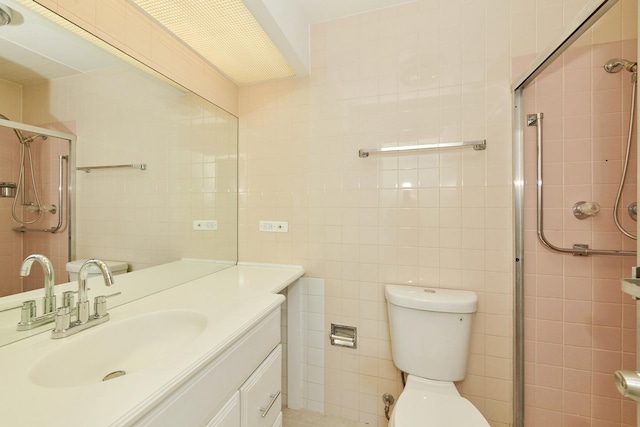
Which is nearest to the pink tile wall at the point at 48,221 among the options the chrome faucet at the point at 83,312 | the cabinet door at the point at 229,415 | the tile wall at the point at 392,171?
the chrome faucet at the point at 83,312

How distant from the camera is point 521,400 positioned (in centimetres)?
126

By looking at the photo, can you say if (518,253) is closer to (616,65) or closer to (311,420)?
(616,65)

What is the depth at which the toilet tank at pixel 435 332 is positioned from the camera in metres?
1.19

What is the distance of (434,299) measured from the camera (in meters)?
1.20

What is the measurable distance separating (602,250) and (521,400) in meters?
0.80

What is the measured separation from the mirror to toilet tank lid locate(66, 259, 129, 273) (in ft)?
0.06

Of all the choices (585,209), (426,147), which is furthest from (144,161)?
(585,209)

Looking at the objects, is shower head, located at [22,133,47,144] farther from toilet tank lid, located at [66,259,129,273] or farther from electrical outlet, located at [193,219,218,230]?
electrical outlet, located at [193,219,218,230]

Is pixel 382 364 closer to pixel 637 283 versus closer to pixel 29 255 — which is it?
pixel 637 283

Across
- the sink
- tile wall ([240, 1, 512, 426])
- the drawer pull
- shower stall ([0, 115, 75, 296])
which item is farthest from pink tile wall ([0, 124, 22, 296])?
tile wall ([240, 1, 512, 426])

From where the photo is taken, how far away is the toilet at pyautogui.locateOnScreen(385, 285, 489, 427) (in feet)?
3.84

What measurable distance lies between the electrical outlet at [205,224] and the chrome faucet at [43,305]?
Answer: 0.69m

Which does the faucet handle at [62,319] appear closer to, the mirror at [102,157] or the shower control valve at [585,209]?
the mirror at [102,157]

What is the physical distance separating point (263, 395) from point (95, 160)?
3.56 ft
